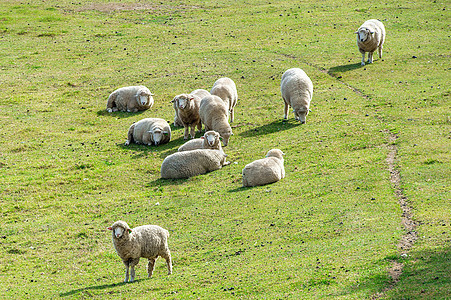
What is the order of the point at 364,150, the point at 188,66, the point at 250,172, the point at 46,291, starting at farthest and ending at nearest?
the point at 188,66, the point at 364,150, the point at 250,172, the point at 46,291

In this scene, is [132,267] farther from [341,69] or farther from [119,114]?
[341,69]

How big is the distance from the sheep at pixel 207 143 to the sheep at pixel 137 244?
7.47 meters

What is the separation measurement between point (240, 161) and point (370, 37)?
46.1 ft

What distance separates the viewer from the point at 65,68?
35.8 metres

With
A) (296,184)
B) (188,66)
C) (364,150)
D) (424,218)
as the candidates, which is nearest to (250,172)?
(296,184)

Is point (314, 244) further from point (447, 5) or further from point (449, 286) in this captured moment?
point (447, 5)

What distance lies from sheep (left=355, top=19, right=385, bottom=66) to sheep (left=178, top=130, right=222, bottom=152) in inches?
533

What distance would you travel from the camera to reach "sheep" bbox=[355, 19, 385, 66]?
3161 centimetres

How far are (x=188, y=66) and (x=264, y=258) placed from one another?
→ 2227cm

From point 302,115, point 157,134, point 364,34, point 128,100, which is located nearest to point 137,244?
point 157,134

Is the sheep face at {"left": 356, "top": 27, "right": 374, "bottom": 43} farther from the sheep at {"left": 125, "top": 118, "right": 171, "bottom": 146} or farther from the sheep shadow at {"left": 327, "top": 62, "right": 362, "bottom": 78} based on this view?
the sheep at {"left": 125, "top": 118, "right": 171, "bottom": 146}

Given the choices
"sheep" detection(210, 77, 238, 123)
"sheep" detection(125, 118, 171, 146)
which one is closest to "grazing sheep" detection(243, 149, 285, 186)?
"sheep" detection(125, 118, 171, 146)

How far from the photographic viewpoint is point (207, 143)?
21.0 metres

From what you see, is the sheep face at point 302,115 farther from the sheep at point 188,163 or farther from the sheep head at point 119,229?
the sheep head at point 119,229
